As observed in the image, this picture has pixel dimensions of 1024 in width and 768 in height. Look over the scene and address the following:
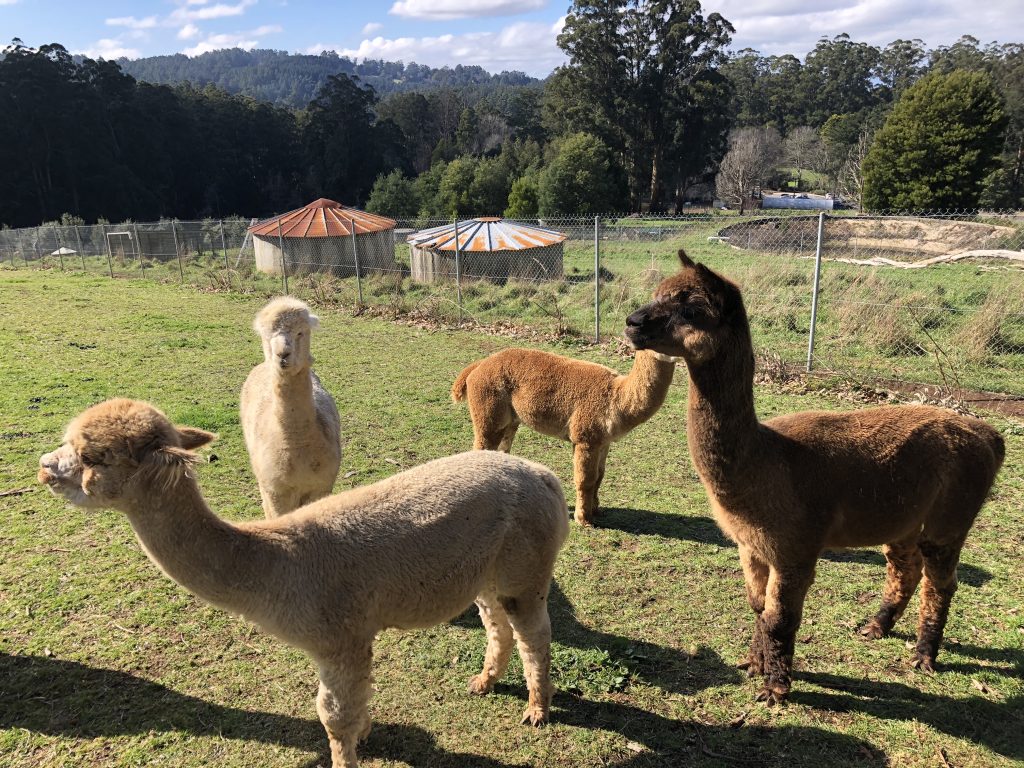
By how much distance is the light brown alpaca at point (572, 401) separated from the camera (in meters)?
4.92

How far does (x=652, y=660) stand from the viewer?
367cm

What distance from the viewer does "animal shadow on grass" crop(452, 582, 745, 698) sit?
351cm

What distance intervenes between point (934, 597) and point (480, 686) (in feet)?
8.25

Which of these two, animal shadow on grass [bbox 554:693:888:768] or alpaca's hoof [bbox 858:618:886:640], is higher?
alpaca's hoof [bbox 858:618:886:640]

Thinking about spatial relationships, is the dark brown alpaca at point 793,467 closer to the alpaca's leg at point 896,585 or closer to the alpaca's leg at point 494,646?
the alpaca's leg at point 896,585

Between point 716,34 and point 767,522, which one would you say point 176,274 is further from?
point 716,34

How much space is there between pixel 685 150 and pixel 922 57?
53.4m

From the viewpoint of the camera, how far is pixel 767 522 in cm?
310

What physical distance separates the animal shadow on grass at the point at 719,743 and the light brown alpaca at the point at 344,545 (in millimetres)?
411

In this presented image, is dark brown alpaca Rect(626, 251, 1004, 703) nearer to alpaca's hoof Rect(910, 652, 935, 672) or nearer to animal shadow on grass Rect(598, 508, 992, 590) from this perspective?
alpaca's hoof Rect(910, 652, 935, 672)

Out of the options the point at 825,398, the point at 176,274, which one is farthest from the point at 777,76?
the point at 825,398

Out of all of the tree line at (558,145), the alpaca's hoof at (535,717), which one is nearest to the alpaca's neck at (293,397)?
the alpaca's hoof at (535,717)

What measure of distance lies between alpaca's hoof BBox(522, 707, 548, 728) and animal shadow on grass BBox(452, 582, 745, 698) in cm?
20

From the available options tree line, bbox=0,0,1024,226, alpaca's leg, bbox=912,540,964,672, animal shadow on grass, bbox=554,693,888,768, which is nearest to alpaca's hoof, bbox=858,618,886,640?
alpaca's leg, bbox=912,540,964,672
